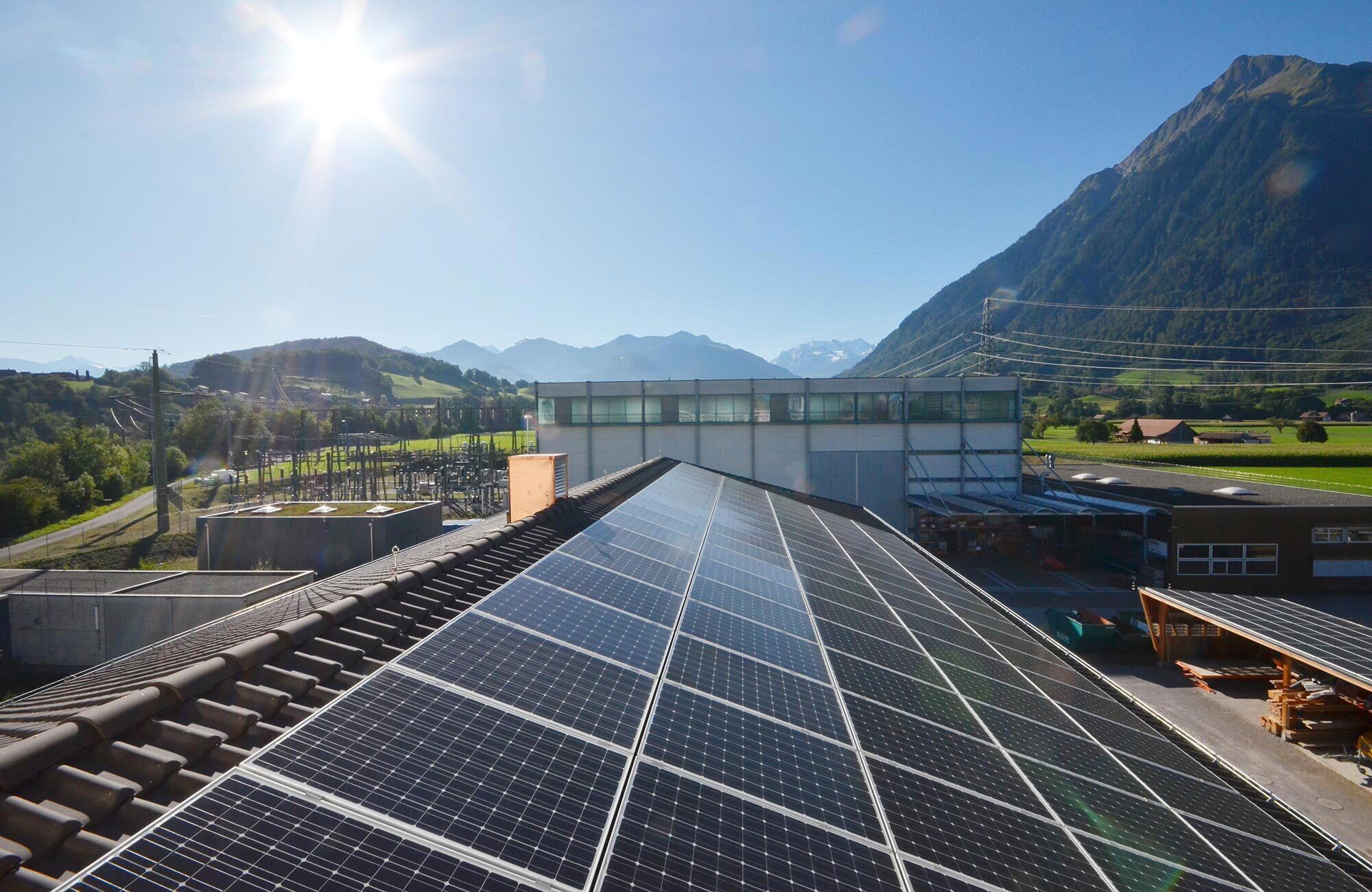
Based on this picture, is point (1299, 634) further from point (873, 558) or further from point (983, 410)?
point (983, 410)

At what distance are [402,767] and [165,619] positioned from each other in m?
26.0

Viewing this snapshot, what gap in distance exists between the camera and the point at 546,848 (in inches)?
126

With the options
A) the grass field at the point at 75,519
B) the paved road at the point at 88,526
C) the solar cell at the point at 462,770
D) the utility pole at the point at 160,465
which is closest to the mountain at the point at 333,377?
the grass field at the point at 75,519

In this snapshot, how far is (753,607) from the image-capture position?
29.6 feet

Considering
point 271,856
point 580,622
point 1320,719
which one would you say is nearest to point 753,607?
point 580,622

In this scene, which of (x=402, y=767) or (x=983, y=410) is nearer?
(x=402, y=767)

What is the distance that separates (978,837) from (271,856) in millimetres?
4569

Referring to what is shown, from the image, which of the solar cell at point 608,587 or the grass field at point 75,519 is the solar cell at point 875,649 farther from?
the grass field at point 75,519

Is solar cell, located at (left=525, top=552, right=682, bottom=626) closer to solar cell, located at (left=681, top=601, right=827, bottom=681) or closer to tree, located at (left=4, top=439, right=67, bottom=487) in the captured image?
solar cell, located at (left=681, top=601, right=827, bottom=681)

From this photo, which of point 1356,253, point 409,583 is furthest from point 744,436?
point 1356,253

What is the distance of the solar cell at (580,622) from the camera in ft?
20.5

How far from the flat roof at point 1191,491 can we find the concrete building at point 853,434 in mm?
7131

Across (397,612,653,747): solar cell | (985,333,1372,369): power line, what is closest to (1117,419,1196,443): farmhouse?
(985,333,1372,369): power line

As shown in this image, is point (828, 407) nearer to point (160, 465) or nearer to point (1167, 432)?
point (160, 465)
